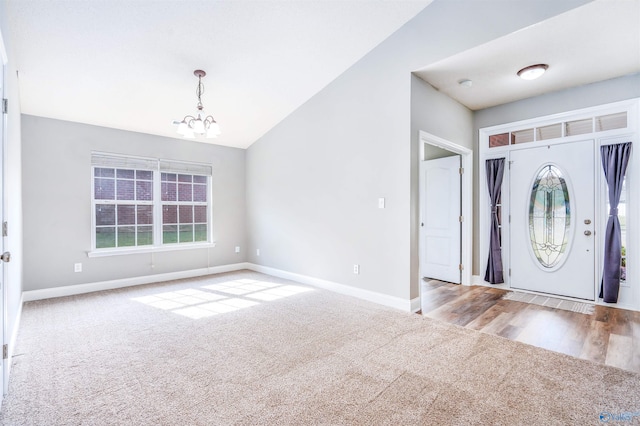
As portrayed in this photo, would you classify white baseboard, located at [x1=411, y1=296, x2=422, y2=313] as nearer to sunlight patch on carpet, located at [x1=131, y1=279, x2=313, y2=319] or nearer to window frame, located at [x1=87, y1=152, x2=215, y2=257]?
sunlight patch on carpet, located at [x1=131, y1=279, x2=313, y2=319]

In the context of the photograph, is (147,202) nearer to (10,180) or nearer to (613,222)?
(10,180)

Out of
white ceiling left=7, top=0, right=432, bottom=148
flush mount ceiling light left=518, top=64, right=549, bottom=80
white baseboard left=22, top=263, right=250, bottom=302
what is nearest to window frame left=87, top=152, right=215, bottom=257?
white baseboard left=22, top=263, right=250, bottom=302

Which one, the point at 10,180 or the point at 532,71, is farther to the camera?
the point at 532,71

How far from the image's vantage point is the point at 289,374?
2320 mm

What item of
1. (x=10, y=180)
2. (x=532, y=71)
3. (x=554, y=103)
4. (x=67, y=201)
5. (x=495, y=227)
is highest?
(x=532, y=71)

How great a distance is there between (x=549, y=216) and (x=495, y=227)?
69 cm

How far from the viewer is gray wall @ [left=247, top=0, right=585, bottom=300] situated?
10.8 ft

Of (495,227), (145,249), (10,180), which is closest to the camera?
(10,180)

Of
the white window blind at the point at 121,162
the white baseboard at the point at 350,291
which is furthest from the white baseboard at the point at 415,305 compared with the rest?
the white window blind at the point at 121,162

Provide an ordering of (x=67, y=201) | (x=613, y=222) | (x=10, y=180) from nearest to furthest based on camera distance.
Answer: (x=10, y=180), (x=613, y=222), (x=67, y=201)

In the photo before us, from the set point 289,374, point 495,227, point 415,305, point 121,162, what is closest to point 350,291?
point 415,305

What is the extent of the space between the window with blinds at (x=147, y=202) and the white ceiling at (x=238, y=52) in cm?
76

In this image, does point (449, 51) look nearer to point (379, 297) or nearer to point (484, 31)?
point (484, 31)

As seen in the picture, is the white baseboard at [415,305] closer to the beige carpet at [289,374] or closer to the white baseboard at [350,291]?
the white baseboard at [350,291]
